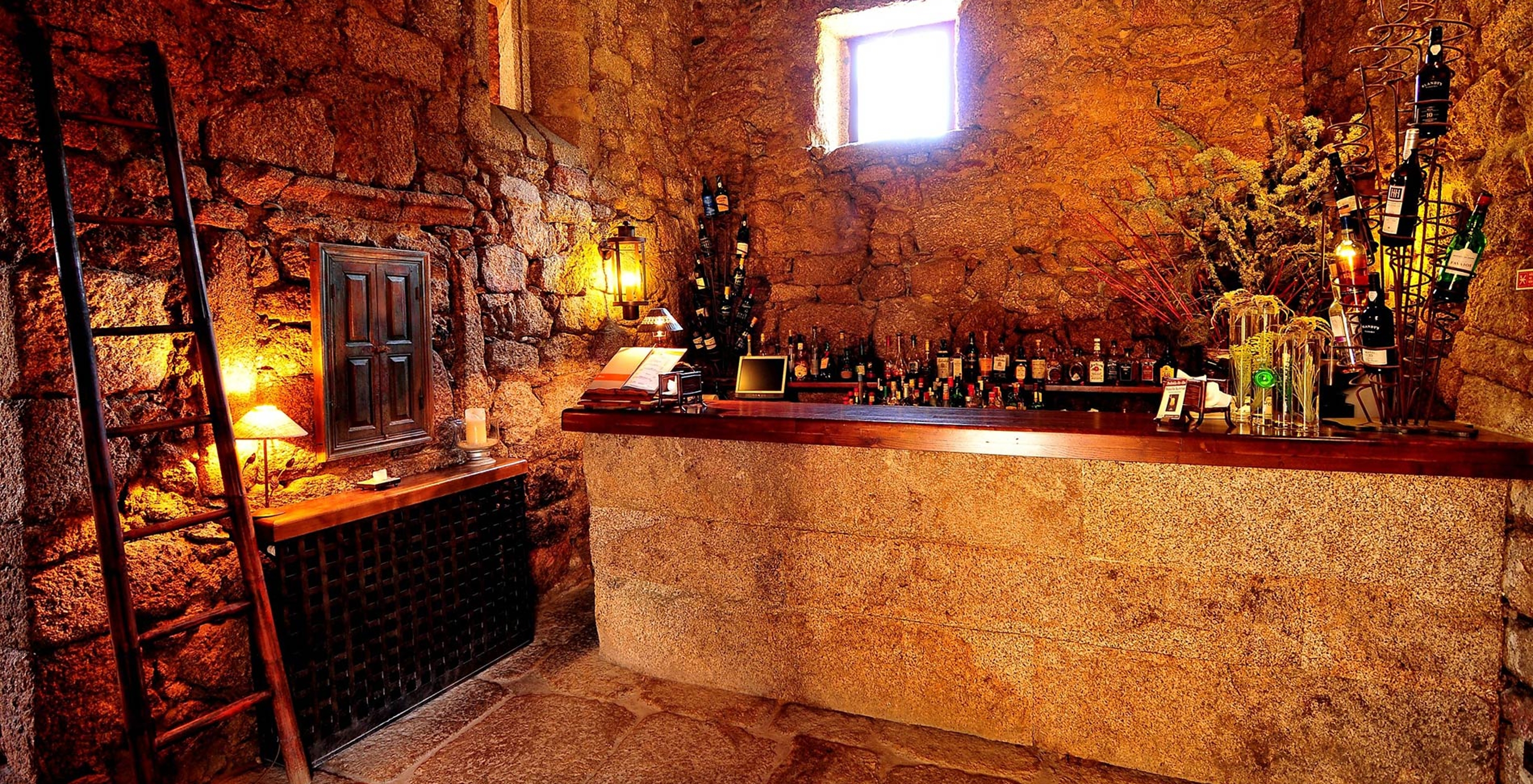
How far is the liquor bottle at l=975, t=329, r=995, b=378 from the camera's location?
429 cm

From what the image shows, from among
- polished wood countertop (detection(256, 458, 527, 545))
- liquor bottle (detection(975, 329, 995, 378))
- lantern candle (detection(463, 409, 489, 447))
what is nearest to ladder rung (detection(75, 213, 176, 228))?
polished wood countertop (detection(256, 458, 527, 545))

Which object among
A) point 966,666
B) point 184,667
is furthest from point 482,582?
point 966,666

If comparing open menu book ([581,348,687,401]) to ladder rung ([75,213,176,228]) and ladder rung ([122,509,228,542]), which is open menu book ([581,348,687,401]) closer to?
→ ladder rung ([122,509,228,542])

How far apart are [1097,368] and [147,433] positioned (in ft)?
13.2

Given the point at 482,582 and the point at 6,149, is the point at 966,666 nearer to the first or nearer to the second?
the point at 482,582

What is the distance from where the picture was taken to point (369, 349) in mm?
2818

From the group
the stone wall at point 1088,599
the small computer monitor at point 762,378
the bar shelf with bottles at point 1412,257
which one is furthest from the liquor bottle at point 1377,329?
the small computer monitor at point 762,378

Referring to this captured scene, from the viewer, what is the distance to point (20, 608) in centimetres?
196

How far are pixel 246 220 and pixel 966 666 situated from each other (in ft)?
9.23

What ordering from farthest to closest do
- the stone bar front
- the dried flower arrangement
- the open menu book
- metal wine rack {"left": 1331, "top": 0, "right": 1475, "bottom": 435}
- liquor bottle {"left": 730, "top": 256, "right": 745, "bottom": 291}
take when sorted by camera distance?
1. liquor bottle {"left": 730, "top": 256, "right": 745, "bottom": 291}
2. the dried flower arrangement
3. the open menu book
4. metal wine rack {"left": 1331, "top": 0, "right": 1475, "bottom": 435}
5. the stone bar front

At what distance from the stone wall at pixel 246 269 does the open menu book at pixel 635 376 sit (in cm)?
78

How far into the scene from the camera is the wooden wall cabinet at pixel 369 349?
266 centimetres

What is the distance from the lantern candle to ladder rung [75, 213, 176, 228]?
127cm

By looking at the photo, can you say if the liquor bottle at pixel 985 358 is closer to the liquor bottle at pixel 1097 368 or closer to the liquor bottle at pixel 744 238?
the liquor bottle at pixel 1097 368
